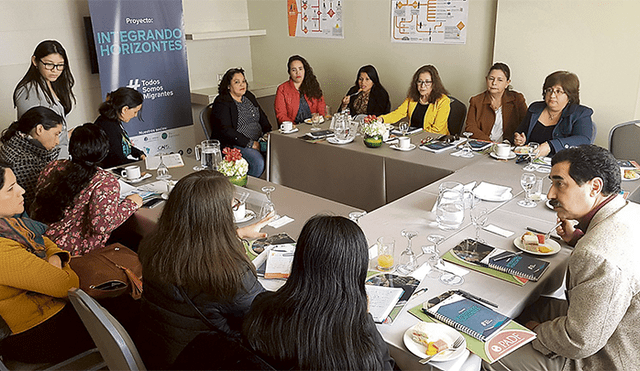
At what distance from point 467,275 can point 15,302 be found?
1.70 metres

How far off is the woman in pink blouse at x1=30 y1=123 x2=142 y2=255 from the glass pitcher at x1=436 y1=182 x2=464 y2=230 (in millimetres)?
1530

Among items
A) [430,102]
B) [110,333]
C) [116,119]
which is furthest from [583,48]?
[110,333]

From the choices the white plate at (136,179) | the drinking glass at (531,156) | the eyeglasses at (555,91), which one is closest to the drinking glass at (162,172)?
the white plate at (136,179)

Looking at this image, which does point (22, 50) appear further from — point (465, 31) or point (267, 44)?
point (465, 31)

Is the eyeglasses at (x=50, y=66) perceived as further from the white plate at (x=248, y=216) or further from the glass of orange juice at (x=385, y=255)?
the glass of orange juice at (x=385, y=255)

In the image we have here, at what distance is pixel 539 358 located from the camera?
5.29ft

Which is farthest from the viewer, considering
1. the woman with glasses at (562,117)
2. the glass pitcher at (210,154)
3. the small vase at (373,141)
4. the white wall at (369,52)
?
the white wall at (369,52)

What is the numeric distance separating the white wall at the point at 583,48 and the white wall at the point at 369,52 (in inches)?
11.0

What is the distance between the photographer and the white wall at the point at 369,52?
15.1ft

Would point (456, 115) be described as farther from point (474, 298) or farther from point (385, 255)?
point (474, 298)

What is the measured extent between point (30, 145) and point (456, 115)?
3234 millimetres

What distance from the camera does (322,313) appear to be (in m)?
1.25

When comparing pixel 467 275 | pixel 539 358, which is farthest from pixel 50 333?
pixel 539 358

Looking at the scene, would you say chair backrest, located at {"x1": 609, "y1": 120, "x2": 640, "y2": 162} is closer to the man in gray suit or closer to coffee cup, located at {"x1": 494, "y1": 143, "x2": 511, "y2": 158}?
coffee cup, located at {"x1": 494, "y1": 143, "x2": 511, "y2": 158}
